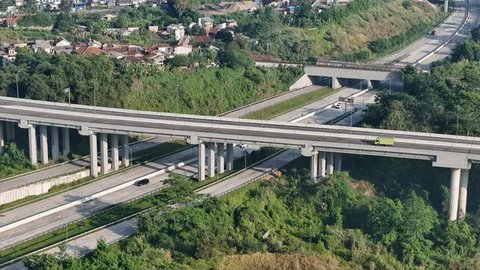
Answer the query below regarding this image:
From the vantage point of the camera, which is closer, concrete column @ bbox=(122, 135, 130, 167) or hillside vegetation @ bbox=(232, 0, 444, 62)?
concrete column @ bbox=(122, 135, 130, 167)

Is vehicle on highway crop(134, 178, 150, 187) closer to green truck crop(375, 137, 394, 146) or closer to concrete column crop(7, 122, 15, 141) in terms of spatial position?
concrete column crop(7, 122, 15, 141)

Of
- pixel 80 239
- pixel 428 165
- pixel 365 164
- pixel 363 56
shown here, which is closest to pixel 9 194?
pixel 80 239

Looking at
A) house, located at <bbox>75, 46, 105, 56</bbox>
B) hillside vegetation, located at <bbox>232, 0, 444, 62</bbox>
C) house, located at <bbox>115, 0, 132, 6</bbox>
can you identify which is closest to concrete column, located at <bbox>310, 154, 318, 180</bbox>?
house, located at <bbox>75, 46, 105, 56</bbox>

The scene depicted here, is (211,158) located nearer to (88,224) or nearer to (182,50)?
(88,224)

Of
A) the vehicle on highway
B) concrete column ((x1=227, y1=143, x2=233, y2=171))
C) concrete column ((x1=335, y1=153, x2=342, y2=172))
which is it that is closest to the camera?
the vehicle on highway

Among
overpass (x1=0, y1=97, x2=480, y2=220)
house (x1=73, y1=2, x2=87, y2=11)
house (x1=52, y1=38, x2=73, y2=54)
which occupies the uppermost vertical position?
house (x1=73, y1=2, x2=87, y2=11)

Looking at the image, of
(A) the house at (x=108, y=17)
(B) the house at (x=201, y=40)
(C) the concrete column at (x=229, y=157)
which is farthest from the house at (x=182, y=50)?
(C) the concrete column at (x=229, y=157)

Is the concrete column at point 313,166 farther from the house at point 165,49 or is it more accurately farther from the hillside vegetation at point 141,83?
the house at point 165,49
